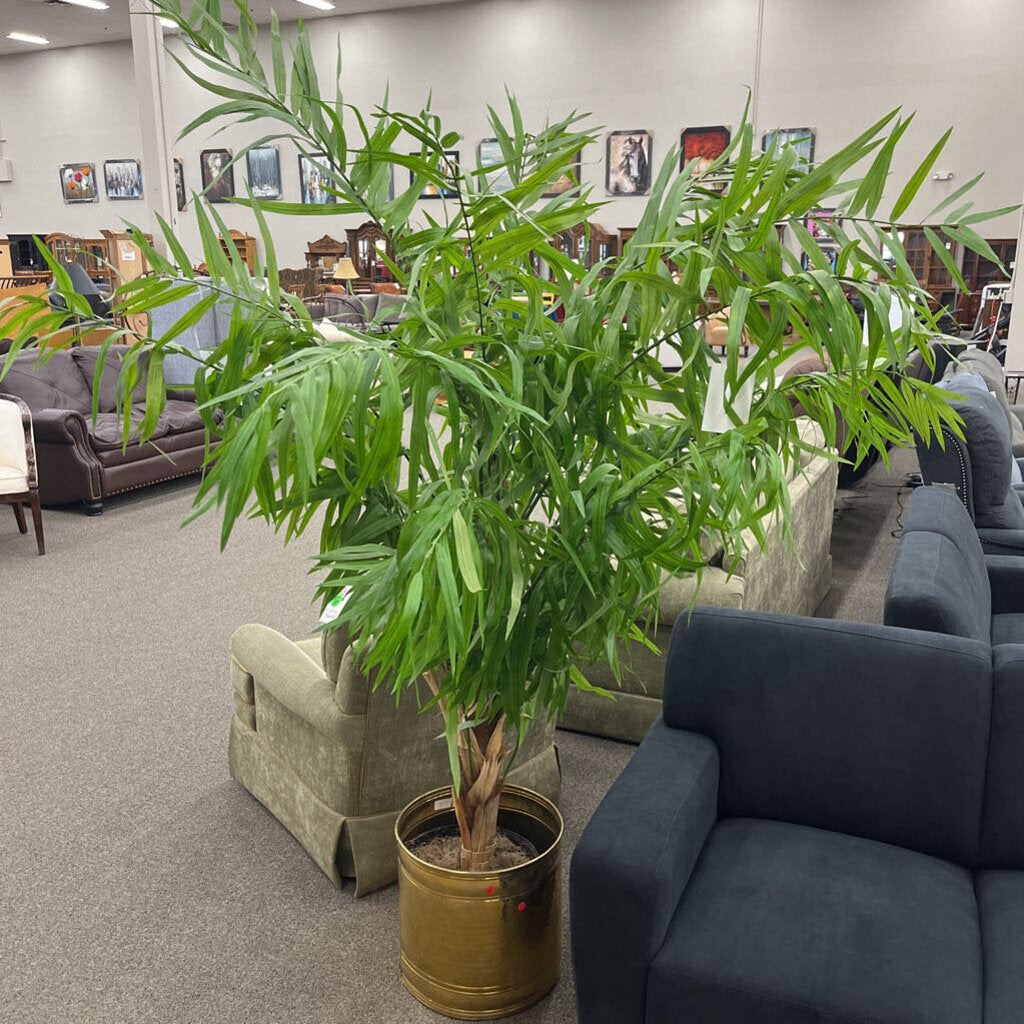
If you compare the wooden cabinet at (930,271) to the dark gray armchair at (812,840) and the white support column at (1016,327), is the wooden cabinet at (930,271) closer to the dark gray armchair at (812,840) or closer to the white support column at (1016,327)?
the white support column at (1016,327)

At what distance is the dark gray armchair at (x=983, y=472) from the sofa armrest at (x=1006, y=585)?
0.71 metres

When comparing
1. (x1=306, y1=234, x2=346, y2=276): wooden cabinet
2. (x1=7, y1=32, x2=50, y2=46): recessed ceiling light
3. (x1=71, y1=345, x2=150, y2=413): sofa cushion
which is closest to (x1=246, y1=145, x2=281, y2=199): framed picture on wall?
(x1=306, y1=234, x2=346, y2=276): wooden cabinet

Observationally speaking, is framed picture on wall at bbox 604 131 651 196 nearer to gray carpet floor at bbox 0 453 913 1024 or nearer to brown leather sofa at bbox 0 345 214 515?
brown leather sofa at bbox 0 345 214 515

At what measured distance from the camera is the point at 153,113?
29.6ft

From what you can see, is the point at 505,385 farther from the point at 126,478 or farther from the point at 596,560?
the point at 126,478

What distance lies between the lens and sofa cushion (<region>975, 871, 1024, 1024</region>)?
5.51ft

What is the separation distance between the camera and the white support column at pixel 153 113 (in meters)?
8.89

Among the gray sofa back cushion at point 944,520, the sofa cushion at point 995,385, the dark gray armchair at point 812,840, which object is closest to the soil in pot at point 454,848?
the dark gray armchair at point 812,840

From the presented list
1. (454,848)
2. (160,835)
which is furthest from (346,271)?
(454,848)

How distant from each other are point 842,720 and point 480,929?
880 mm

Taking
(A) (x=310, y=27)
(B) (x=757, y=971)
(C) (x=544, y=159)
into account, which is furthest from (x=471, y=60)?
(B) (x=757, y=971)

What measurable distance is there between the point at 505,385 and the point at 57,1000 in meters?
1.85

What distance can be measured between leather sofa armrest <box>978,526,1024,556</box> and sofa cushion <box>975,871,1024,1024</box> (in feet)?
7.94

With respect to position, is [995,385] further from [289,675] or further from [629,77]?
[629,77]
